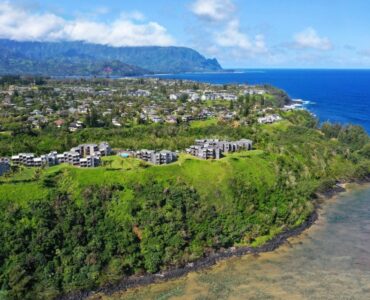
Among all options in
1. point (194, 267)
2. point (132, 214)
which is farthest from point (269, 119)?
point (194, 267)

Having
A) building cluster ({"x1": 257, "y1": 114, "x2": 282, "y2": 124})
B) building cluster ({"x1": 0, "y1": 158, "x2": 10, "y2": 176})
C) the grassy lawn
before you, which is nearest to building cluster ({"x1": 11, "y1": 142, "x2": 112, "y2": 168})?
the grassy lawn

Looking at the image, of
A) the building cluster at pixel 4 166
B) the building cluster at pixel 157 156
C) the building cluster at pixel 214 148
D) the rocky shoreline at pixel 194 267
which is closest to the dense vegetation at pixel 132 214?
the rocky shoreline at pixel 194 267

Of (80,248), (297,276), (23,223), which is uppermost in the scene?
(23,223)

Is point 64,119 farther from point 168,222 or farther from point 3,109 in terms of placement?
→ point 168,222

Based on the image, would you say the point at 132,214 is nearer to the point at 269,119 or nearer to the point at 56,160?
the point at 56,160

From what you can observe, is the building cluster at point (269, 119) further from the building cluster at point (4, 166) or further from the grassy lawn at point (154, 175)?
the building cluster at point (4, 166)

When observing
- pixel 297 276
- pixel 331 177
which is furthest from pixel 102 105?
pixel 297 276
